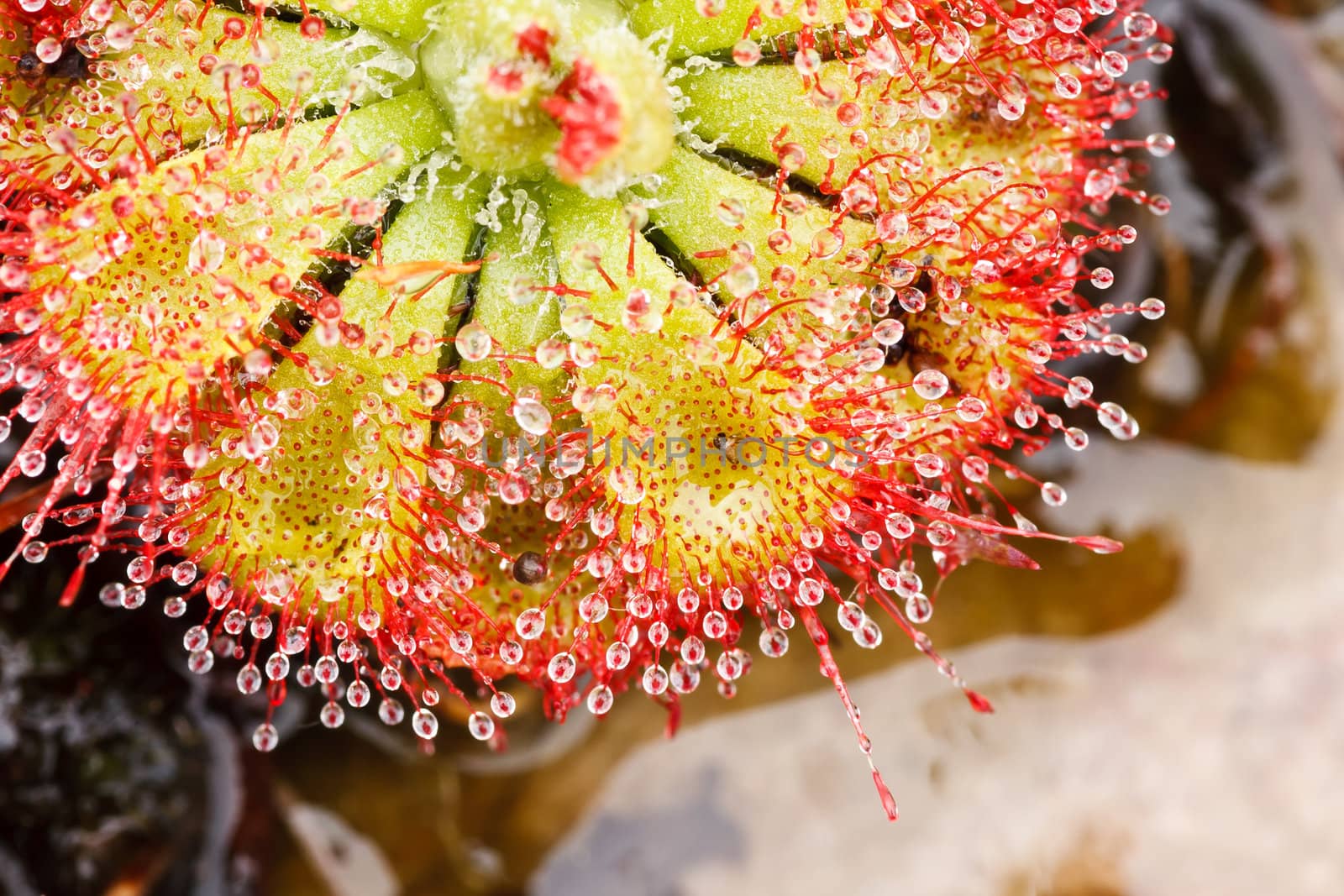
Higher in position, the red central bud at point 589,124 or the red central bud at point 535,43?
the red central bud at point 535,43

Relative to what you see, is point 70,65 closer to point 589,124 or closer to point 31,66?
point 31,66

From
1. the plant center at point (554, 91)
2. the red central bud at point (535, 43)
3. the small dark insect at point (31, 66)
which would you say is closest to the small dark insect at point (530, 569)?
the plant center at point (554, 91)

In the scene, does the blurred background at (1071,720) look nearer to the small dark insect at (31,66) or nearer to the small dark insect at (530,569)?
the small dark insect at (530,569)

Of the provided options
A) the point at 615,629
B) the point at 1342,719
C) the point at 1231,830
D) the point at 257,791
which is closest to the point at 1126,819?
the point at 1231,830

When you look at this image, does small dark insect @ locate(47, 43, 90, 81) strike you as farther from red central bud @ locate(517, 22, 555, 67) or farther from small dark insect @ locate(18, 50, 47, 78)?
red central bud @ locate(517, 22, 555, 67)

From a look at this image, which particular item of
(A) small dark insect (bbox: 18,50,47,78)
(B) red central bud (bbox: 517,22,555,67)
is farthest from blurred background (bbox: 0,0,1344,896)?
(B) red central bud (bbox: 517,22,555,67)

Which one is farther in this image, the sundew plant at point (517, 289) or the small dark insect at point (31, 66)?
the small dark insect at point (31, 66)

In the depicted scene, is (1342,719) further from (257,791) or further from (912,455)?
(257,791)
